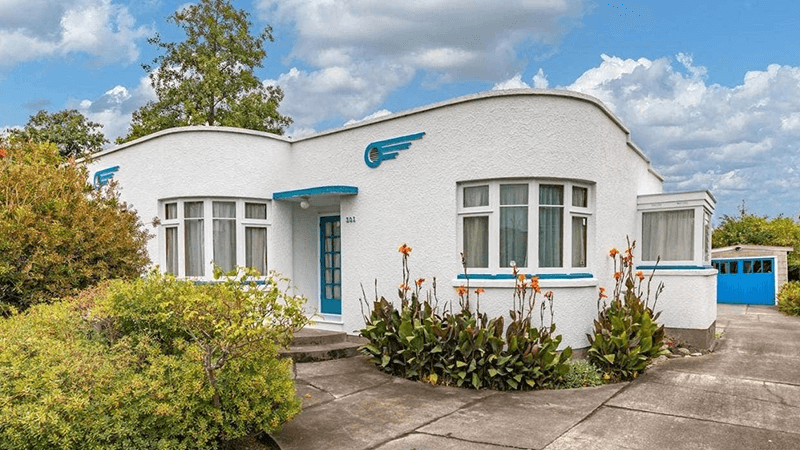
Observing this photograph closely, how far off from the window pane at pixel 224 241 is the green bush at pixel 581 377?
20.9 feet

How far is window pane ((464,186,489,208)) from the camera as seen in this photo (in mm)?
8227

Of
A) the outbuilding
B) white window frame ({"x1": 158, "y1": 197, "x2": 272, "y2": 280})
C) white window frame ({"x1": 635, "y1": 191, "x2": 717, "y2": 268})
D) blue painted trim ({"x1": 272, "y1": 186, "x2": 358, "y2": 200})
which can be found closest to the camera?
blue painted trim ({"x1": 272, "y1": 186, "x2": 358, "y2": 200})

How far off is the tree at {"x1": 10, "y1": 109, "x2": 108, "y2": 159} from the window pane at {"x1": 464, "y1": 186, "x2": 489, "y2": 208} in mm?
23041

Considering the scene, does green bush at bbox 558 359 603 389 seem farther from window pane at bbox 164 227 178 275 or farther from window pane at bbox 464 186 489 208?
window pane at bbox 164 227 178 275

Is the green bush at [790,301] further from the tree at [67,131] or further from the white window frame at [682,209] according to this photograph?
the tree at [67,131]

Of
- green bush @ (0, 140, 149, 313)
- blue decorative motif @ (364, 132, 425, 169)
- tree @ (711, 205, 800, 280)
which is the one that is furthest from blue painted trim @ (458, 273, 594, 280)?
tree @ (711, 205, 800, 280)

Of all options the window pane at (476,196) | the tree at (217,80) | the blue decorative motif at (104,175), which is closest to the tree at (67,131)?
the tree at (217,80)

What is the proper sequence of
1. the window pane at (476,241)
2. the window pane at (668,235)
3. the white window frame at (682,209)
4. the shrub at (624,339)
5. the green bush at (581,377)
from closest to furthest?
the green bush at (581,377), the shrub at (624,339), the window pane at (476,241), the white window frame at (682,209), the window pane at (668,235)

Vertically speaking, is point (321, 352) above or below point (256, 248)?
below

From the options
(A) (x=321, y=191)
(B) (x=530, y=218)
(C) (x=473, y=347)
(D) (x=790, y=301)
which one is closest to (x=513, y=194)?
(B) (x=530, y=218)

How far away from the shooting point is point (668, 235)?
32.6ft

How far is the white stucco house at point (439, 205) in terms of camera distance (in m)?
8.02

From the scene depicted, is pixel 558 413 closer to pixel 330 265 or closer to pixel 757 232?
pixel 330 265

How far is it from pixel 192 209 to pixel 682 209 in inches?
353
